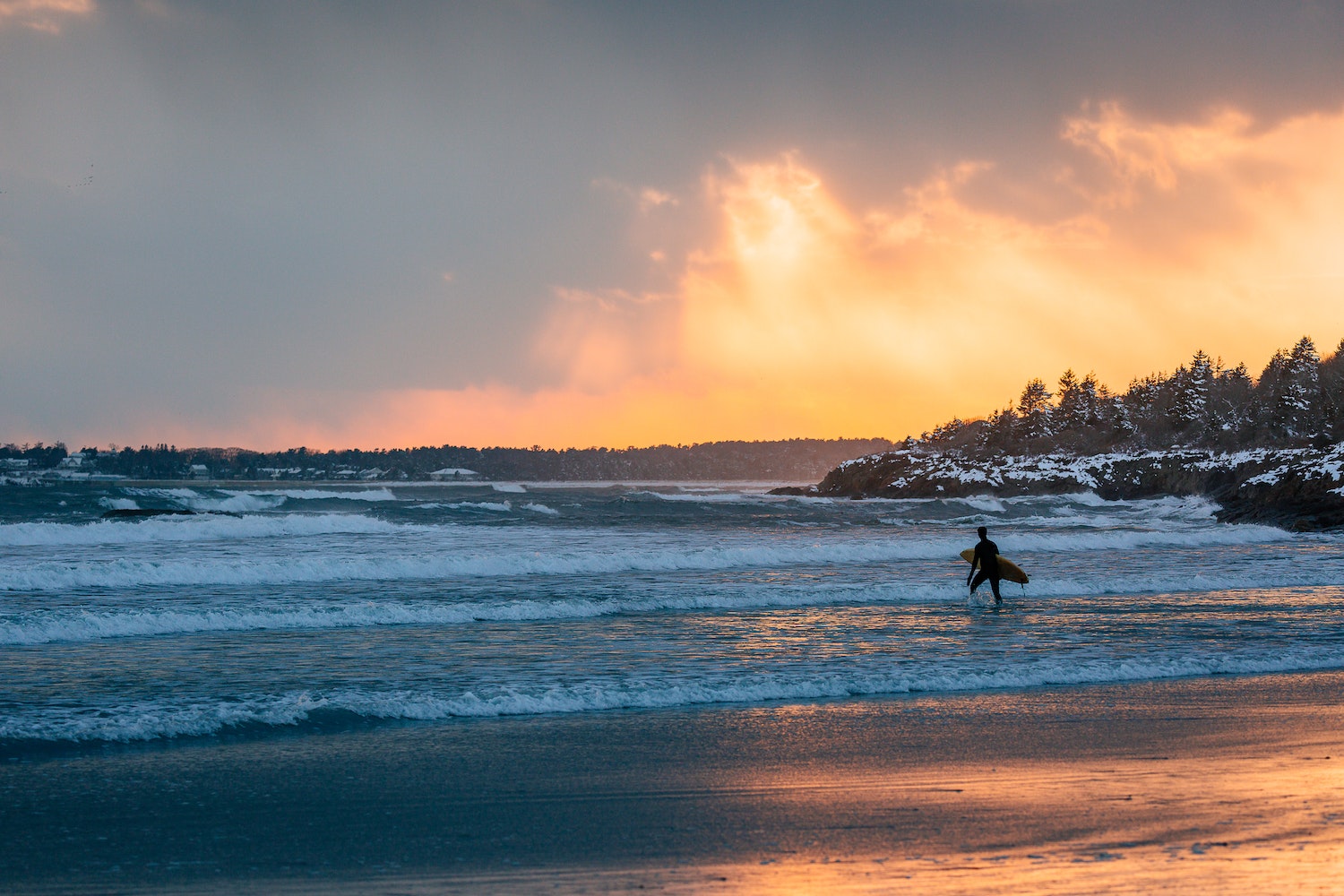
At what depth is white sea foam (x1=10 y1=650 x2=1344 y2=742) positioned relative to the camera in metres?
8.43

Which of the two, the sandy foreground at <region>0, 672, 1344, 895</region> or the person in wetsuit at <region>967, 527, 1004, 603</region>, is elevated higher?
the person in wetsuit at <region>967, 527, 1004, 603</region>

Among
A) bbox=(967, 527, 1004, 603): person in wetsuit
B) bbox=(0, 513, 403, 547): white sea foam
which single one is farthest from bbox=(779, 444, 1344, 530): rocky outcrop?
bbox=(0, 513, 403, 547): white sea foam

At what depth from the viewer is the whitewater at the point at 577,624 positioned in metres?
9.67

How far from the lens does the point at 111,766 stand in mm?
7359

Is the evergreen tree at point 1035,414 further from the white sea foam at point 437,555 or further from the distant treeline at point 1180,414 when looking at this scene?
the white sea foam at point 437,555

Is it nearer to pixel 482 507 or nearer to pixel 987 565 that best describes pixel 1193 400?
pixel 482 507

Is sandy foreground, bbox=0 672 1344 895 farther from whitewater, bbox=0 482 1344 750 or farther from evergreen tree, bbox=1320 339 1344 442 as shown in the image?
evergreen tree, bbox=1320 339 1344 442

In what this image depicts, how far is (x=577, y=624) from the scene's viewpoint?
1491cm

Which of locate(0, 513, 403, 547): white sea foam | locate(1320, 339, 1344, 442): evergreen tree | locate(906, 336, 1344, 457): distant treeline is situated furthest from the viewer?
locate(906, 336, 1344, 457): distant treeline

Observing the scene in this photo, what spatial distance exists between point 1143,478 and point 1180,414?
20.5 m

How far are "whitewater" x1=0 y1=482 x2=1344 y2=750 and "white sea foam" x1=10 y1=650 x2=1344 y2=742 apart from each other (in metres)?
0.04

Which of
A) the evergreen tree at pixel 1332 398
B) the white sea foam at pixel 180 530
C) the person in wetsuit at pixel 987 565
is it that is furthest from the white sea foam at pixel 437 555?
the evergreen tree at pixel 1332 398

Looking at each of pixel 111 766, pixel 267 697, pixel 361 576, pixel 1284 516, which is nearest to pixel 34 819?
pixel 111 766

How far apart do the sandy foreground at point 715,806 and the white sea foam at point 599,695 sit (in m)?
0.38
